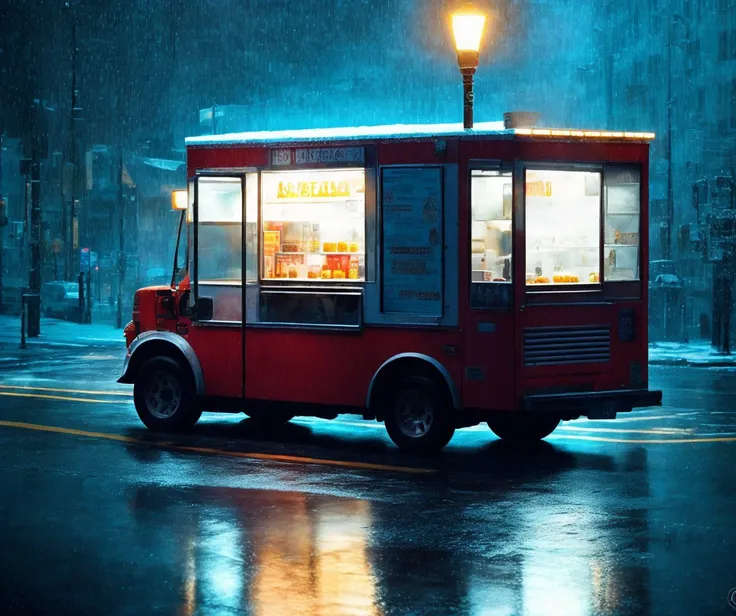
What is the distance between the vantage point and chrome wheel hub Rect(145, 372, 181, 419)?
14984mm

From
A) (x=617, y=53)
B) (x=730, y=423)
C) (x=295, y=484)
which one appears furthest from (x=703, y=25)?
(x=295, y=484)

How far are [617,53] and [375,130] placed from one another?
55.1 metres

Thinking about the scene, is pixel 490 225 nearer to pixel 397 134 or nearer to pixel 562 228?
pixel 562 228

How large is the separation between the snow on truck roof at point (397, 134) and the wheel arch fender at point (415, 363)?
2193mm

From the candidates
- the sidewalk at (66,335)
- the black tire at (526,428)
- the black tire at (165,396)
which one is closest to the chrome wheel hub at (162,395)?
the black tire at (165,396)

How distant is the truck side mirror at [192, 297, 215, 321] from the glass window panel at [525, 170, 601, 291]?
12.0 feet

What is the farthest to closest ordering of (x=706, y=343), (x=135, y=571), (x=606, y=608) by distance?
(x=706, y=343), (x=135, y=571), (x=606, y=608)

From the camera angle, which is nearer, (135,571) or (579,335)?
(135,571)

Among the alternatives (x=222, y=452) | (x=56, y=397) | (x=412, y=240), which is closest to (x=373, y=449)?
(x=222, y=452)

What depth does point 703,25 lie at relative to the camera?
186 ft

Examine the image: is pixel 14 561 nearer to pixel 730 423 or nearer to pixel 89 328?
pixel 730 423

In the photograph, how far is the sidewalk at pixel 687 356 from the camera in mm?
25516

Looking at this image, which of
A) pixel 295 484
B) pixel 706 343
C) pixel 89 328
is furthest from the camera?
pixel 89 328

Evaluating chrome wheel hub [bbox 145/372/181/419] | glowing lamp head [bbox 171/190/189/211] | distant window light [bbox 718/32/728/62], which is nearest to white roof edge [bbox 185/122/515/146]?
glowing lamp head [bbox 171/190/189/211]
